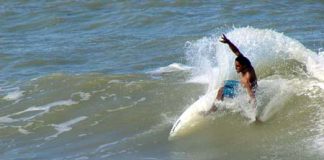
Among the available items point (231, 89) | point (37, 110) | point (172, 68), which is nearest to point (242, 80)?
point (231, 89)

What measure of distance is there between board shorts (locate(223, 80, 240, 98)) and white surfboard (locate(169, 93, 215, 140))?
0.95ft

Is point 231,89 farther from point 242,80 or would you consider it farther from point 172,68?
point 172,68

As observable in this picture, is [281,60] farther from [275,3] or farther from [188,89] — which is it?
[275,3]

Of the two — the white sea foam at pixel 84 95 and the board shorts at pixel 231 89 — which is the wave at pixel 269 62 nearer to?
the board shorts at pixel 231 89

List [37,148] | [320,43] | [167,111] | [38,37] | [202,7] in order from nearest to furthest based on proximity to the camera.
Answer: [37,148], [167,111], [320,43], [38,37], [202,7]

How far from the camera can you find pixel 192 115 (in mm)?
11289

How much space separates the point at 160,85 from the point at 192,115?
8.58 ft

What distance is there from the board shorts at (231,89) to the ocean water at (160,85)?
0.57 ft

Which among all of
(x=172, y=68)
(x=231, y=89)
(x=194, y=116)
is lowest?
(x=194, y=116)

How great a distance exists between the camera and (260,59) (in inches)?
520

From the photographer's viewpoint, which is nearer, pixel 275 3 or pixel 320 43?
pixel 320 43

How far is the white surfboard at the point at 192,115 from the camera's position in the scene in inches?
431

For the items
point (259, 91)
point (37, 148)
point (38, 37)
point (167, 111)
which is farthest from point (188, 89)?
point (38, 37)

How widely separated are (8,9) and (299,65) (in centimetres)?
1527
